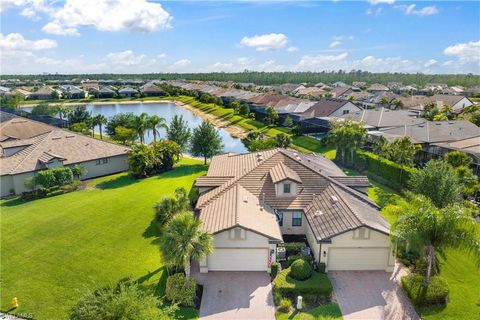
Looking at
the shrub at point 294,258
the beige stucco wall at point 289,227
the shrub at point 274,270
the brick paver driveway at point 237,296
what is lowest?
the brick paver driveway at point 237,296

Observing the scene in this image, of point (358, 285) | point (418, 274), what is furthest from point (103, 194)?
point (418, 274)

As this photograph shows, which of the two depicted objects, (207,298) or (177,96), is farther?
(177,96)

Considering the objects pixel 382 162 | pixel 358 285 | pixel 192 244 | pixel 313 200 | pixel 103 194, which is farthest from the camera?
pixel 382 162

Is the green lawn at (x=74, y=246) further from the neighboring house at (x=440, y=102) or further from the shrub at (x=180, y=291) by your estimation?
the neighboring house at (x=440, y=102)

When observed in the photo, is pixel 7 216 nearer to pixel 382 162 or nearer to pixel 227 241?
pixel 227 241

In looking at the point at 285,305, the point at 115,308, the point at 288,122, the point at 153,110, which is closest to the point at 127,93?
the point at 153,110

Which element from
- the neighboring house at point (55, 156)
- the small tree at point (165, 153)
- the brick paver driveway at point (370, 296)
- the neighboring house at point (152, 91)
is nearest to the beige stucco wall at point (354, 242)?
the brick paver driveway at point (370, 296)

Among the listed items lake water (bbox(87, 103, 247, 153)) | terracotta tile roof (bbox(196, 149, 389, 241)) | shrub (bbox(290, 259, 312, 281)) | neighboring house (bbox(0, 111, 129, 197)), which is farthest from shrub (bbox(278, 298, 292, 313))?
lake water (bbox(87, 103, 247, 153))
